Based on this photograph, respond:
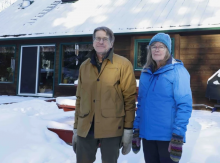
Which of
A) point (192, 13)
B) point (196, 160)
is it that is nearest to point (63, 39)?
point (192, 13)

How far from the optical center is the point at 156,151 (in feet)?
7.20

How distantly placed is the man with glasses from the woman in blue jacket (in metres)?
0.12

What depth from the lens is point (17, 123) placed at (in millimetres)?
4254

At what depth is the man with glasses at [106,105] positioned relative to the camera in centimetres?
224

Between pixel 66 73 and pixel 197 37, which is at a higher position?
pixel 197 37

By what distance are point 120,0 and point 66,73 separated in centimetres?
402

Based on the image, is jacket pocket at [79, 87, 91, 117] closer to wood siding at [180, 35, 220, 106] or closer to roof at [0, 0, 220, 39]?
roof at [0, 0, 220, 39]

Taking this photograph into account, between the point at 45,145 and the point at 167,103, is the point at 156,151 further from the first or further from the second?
the point at 45,145

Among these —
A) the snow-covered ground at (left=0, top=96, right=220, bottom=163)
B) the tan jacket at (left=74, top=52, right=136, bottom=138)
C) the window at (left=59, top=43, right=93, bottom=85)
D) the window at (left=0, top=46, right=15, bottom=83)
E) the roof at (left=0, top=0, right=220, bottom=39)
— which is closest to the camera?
the tan jacket at (left=74, top=52, right=136, bottom=138)

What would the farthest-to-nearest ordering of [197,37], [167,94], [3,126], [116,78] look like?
1. [197,37]
2. [3,126]
3. [116,78]
4. [167,94]

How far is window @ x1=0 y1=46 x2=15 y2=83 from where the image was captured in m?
11.3

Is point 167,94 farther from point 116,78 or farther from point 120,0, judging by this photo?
point 120,0

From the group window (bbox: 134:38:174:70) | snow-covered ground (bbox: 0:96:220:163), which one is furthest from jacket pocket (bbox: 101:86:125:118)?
window (bbox: 134:38:174:70)

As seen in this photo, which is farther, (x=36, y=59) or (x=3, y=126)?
(x=36, y=59)
